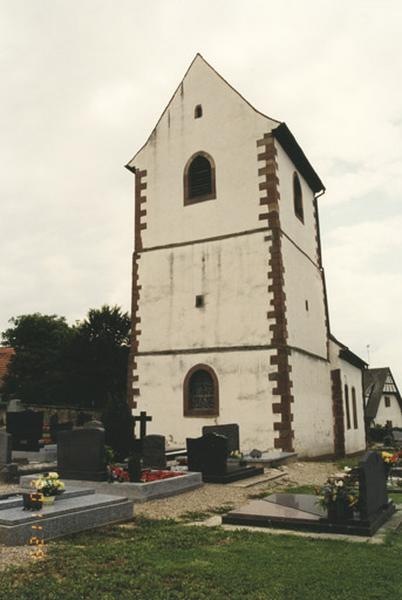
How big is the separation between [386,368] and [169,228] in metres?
41.4

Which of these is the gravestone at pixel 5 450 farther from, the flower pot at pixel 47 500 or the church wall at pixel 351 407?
the church wall at pixel 351 407

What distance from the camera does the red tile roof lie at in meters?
40.1

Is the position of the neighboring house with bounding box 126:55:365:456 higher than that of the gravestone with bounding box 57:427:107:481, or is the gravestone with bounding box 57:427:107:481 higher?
the neighboring house with bounding box 126:55:365:456

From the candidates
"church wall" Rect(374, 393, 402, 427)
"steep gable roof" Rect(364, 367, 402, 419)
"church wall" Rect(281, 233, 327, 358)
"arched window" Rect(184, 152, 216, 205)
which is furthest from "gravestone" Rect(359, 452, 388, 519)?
"church wall" Rect(374, 393, 402, 427)

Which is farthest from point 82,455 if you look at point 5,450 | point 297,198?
point 297,198

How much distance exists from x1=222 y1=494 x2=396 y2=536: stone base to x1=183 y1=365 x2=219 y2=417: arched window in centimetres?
1009

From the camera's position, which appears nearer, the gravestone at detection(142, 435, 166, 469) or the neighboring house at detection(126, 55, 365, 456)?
the gravestone at detection(142, 435, 166, 469)

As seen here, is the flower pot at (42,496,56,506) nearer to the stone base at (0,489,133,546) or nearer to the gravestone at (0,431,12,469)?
the stone base at (0,489,133,546)

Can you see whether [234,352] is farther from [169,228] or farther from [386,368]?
[386,368]

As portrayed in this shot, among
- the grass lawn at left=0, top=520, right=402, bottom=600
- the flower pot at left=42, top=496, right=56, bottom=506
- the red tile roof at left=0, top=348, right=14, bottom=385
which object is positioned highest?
the red tile roof at left=0, top=348, right=14, bottom=385

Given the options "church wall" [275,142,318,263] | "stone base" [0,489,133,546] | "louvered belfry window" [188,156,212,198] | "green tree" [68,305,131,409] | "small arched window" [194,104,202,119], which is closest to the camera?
"stone base" [0,489,133,546]

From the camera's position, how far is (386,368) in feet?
185

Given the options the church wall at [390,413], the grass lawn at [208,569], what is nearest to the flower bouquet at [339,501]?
the grass lawn at [208,569]

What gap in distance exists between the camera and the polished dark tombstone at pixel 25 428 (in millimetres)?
17844
